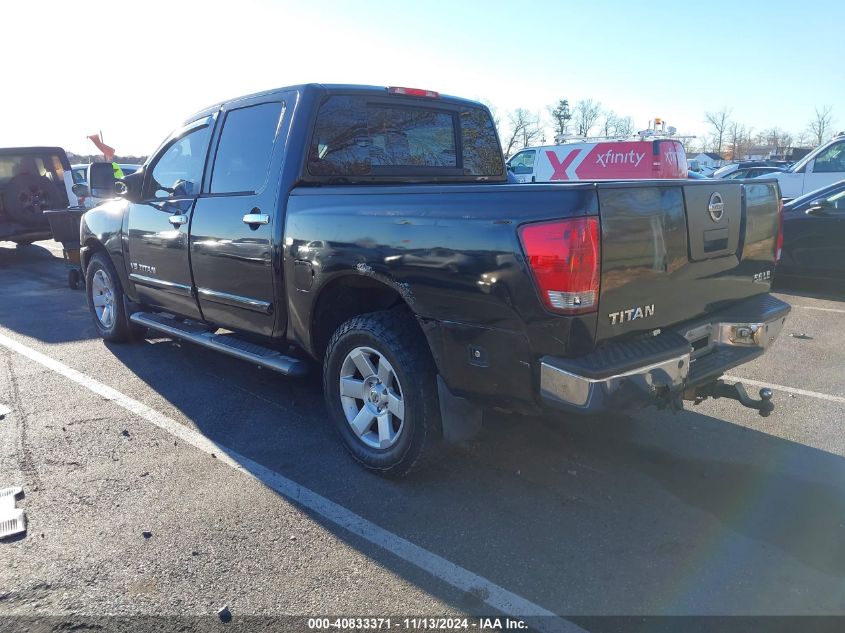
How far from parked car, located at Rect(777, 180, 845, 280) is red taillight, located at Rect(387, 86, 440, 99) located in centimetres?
577

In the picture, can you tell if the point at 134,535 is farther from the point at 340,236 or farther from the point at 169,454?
the point at 340,236

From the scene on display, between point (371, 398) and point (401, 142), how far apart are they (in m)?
1.88

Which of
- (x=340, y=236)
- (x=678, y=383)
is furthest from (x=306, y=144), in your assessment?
(x=678, y=383)

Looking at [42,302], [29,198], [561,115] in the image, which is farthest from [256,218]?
[561,115]

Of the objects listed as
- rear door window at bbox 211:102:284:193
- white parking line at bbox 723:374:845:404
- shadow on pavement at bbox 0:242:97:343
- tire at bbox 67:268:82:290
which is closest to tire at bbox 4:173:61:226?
shadow on pavement at bbox 0:242:97:343

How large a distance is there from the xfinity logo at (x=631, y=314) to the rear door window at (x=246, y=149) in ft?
7.79

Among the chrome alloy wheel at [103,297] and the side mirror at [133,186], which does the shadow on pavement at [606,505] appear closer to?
the side mirror at [133,186]

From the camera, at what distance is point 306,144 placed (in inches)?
157

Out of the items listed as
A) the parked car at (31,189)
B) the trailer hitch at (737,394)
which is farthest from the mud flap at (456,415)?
the parked car at (31,189)

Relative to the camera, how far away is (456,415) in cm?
326

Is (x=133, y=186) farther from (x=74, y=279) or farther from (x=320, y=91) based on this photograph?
(x=74, y=279)

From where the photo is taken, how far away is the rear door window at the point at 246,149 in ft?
13.8

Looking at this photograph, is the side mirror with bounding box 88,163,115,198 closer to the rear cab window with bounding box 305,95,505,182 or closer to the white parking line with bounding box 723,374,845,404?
the rear cab window with bounding box 305,95,505,182

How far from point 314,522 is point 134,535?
840 mm
